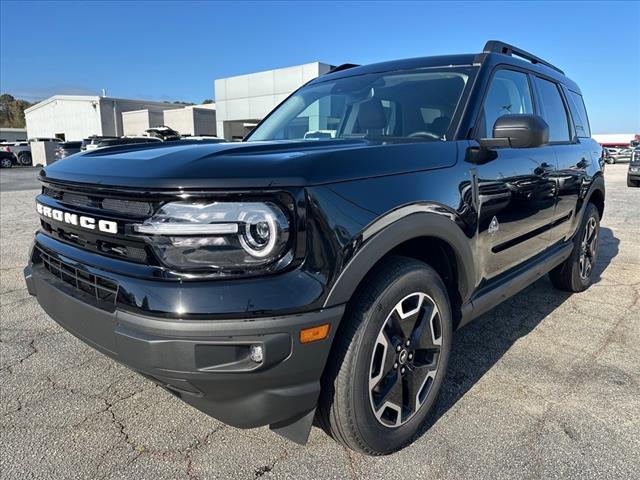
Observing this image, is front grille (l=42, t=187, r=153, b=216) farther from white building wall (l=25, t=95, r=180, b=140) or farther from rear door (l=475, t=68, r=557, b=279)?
white building wall (l=25, t=95, r=180, b=140)

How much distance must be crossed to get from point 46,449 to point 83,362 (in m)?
0.88

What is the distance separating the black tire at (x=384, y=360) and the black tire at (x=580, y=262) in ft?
8.19

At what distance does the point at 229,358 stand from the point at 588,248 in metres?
4.21

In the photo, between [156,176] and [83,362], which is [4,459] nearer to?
[83,362]

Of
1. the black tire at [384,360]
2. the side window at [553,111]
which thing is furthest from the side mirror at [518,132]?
the side window at [553,111]

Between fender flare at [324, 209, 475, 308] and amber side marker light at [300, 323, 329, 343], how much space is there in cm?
8

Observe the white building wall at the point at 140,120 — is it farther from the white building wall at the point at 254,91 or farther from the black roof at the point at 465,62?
the black roof at the point at 465,62

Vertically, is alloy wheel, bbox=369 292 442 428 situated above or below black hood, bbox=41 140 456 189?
below

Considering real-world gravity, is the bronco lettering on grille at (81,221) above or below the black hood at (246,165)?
below

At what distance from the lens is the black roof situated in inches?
117

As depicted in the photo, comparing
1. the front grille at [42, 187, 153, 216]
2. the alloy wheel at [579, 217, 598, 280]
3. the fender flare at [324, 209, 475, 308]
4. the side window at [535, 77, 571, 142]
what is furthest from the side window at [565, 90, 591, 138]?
the front grille at [42, 187, 153, 216]

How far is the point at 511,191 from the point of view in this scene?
2.78 metres

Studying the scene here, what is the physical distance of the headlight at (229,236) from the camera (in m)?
1.64

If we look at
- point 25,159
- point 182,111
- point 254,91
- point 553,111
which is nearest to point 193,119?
point 182,111
